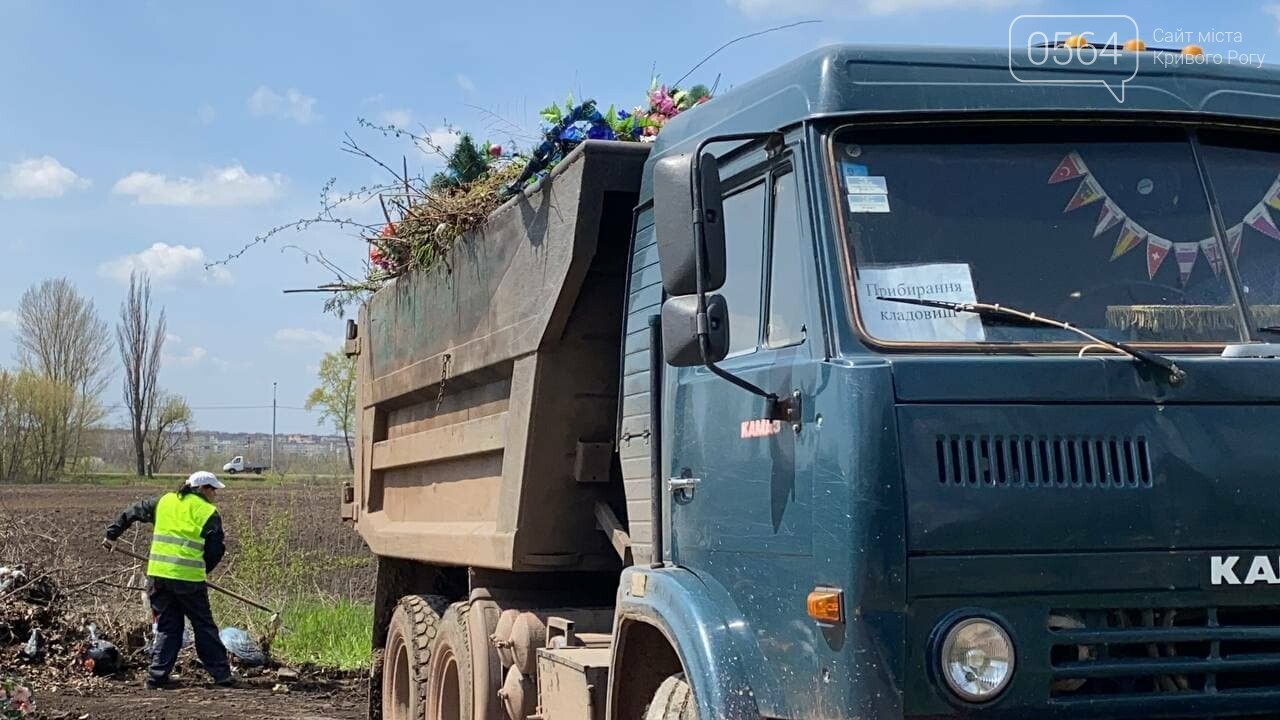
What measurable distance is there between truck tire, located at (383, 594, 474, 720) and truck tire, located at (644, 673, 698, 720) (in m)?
2.15

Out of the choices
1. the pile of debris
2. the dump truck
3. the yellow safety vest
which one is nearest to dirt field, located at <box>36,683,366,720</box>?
the pile of debris

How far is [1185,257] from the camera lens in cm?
356

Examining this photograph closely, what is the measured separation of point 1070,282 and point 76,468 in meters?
58.0

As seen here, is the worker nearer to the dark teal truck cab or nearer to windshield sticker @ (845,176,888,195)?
the dark teal truck cab

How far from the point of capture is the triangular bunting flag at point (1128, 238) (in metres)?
3.55

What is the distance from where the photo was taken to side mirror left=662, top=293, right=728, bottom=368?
354cm

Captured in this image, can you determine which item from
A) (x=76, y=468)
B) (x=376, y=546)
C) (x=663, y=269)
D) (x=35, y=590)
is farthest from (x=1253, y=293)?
(x=76, y=468)

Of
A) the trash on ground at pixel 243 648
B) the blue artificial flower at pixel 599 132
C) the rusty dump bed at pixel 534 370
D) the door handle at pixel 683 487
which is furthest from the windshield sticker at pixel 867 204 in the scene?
the trash on ground at pixel 243 648

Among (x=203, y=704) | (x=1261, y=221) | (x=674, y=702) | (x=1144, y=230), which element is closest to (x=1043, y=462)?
(x=1144, y=230)

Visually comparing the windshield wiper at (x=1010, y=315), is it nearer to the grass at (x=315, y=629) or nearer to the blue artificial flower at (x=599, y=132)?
the blue artificial flower at (x=599, y=132)

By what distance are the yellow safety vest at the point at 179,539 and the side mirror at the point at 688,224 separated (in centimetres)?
815

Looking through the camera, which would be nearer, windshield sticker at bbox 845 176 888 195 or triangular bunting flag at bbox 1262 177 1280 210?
windshield sticker at bbox 845 176 888 195

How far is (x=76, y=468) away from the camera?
5634cm

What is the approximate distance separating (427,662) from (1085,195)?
169 inches
